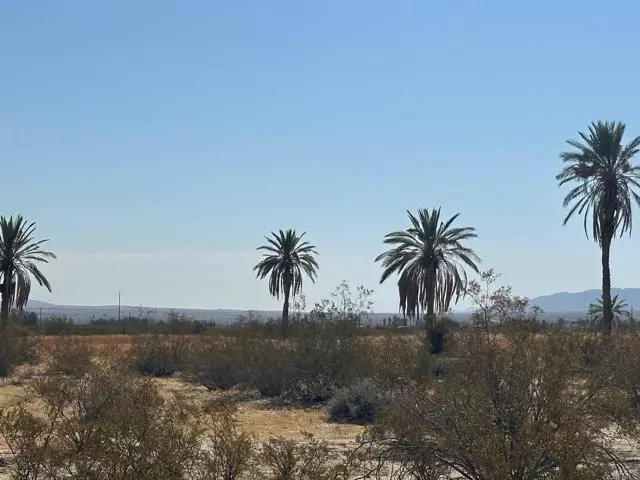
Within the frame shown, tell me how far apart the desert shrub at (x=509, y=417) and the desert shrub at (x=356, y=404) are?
31.5 ft

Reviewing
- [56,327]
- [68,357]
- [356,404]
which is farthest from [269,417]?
[56,327]

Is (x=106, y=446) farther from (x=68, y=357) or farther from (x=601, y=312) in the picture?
(x=601, y=312)

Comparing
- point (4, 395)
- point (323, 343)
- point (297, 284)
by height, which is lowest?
point (4, 395)

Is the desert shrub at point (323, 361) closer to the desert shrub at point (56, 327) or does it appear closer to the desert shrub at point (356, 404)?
the desert shrub at point (356, 404)

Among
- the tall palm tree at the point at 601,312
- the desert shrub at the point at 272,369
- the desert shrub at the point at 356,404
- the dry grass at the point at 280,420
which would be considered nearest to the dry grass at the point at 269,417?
the dry grass at the point at 280,420

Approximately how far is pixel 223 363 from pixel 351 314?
4.65m

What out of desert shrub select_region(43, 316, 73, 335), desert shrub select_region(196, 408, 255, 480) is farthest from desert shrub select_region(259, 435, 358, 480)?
desert shrub select_region(43, 316, 73, 335)

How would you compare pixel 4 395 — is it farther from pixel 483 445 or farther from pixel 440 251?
pixel 440 251

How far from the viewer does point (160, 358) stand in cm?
3316

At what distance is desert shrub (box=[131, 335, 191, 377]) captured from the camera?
3288 cm

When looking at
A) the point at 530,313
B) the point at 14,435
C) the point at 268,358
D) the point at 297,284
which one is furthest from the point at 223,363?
the point at 297,284

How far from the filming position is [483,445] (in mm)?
8383

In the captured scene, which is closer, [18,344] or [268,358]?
[268,358]

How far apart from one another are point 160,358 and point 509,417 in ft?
83.5
